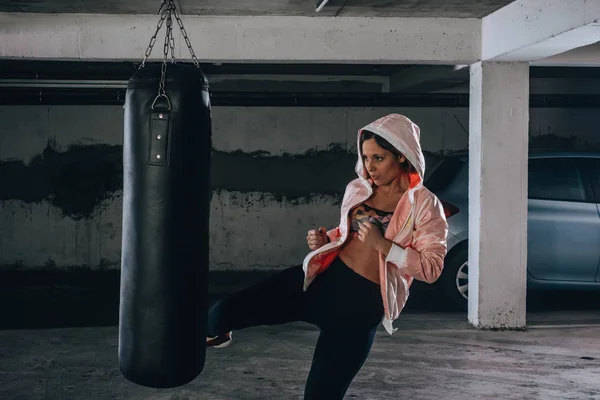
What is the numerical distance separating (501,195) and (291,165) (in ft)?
11.8

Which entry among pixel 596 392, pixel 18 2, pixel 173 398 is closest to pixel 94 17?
pixel 18 2

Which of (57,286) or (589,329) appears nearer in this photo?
(589,329)

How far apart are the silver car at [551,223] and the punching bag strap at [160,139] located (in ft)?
13.9

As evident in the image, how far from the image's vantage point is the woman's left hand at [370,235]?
122 inches

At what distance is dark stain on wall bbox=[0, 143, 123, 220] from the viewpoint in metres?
9.20

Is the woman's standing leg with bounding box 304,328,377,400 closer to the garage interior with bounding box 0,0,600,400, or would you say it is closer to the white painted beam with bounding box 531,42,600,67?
the garage interior with bounding box 0,0,600,400

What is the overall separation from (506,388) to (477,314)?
5.68 ft

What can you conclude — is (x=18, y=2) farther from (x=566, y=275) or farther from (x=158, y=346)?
(x=566, y=275)

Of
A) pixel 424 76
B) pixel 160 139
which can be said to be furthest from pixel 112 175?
pixel 160 139

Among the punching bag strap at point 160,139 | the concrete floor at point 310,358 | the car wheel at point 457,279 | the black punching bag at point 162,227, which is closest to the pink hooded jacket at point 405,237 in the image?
the black punching bag at point 162,227

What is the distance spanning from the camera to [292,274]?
132 inches

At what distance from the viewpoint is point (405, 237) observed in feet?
10.4

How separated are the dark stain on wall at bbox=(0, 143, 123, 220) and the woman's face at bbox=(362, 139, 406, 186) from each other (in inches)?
253

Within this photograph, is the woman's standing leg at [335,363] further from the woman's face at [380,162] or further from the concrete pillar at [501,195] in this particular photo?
the concrete pillar at [501,195]
